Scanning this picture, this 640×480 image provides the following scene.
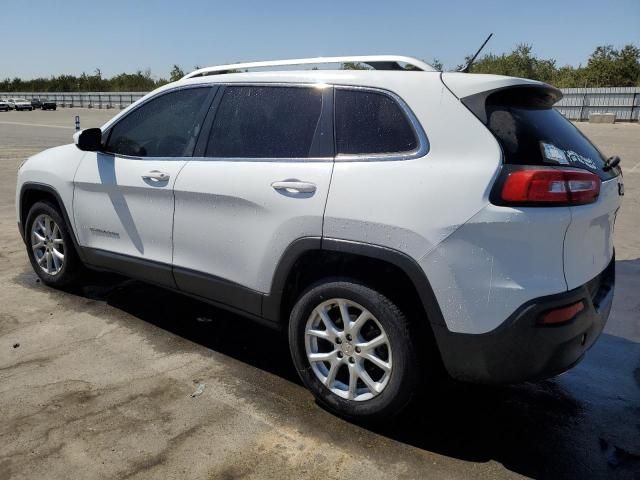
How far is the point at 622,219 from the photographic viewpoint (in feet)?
26.5

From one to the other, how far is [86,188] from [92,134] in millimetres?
416

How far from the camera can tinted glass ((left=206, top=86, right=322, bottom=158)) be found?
3.19 meters

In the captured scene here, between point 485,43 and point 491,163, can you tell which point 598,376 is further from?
point 485,43

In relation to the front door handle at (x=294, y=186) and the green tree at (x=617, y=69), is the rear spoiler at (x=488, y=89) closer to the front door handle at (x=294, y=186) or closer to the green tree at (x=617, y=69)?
the front door handle at (x=294, y=186)

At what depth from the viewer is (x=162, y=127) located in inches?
157

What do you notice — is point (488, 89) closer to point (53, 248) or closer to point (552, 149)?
point (552, 149)

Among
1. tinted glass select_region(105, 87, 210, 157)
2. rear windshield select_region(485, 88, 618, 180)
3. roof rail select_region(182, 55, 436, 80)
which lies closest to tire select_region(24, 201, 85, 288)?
tinted glass select_region(105, 87, 210, 157)

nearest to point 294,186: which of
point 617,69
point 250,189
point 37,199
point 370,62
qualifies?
point 250,189

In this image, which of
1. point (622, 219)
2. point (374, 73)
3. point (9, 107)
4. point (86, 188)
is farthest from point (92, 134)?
point (9, 107)

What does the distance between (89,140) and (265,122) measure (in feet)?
5.26

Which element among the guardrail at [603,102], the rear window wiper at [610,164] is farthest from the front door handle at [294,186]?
the guardrail at [603,102]

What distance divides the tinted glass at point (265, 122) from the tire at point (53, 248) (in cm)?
186

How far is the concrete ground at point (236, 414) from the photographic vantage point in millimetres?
2684

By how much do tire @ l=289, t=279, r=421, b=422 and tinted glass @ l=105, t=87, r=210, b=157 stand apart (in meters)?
1.43
